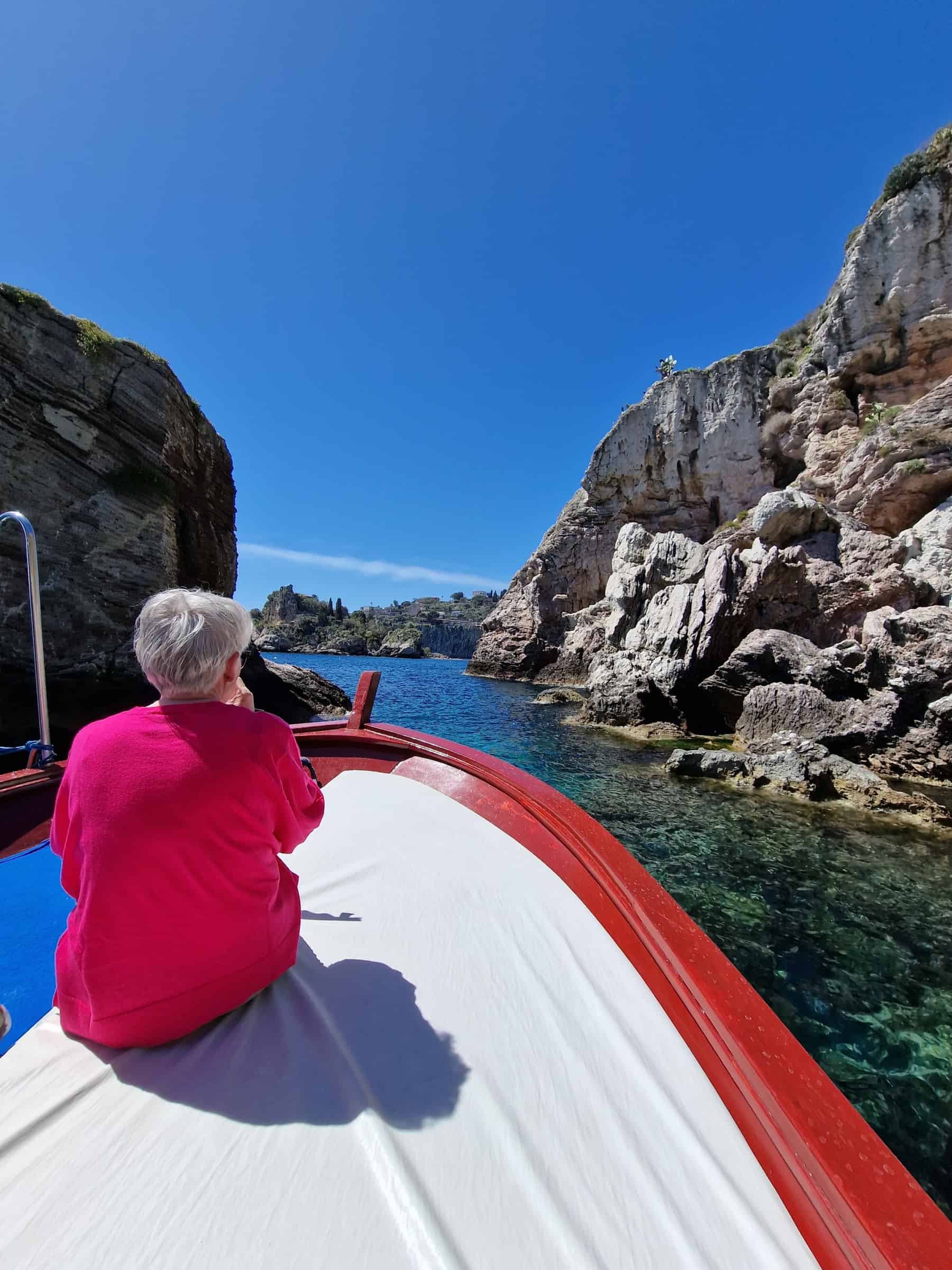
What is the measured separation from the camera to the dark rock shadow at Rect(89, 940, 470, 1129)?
3.89ft

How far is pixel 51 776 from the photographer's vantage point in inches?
129

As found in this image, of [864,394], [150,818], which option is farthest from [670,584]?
[150,818]

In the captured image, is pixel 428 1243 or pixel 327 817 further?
pixel 327 817

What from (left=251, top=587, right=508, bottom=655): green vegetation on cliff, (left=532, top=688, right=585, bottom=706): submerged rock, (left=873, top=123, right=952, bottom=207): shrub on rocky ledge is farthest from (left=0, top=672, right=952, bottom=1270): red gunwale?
(left=251, top=587, right=508, bottom=655): green vegetation on cliff

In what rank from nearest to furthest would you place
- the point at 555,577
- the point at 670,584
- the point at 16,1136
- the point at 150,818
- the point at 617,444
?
the point at 16,1136 → the point at 150,818 → the point at 670,584 → the point at 617,444 → the point at 555,577

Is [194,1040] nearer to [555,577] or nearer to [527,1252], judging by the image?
[527,1252]

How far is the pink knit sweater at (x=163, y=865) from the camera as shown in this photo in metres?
1.25

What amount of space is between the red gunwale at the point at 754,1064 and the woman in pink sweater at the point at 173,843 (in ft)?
4.20

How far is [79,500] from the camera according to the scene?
12.5m

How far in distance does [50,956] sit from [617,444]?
136 feet

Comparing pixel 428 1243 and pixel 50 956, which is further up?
pixel 428 1243

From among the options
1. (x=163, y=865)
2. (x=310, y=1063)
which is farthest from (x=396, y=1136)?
(x=163, y=865)

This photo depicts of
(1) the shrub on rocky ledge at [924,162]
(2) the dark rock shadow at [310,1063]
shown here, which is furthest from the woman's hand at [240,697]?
(1) the shrub on rocky ledge at [924,162]

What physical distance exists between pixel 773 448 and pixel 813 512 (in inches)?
591
